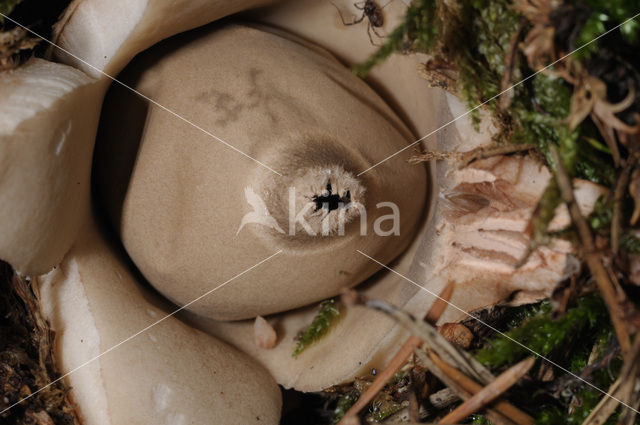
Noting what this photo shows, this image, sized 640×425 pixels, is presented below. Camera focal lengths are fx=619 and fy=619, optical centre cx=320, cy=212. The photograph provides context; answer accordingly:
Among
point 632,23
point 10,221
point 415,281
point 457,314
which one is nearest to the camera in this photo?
point 632,23

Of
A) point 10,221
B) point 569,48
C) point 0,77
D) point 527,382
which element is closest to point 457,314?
point 527,382

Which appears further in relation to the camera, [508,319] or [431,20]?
[508,319]

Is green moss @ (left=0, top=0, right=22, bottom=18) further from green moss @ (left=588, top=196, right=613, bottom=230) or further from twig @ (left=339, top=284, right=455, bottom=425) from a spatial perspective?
green moss @ (left=588, top=196, right=613, bottom=230)

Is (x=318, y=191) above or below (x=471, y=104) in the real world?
below

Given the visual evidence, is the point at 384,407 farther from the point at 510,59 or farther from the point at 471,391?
the point at 510,59

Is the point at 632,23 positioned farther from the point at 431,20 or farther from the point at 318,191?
the point at 318,191

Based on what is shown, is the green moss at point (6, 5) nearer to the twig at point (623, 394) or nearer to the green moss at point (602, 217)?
the green moss at point (602, 217)

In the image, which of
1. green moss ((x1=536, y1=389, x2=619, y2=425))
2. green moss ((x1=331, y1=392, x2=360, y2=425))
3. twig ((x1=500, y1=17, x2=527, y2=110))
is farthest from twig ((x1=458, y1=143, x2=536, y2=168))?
green moss ((x1=331, y1=392, x2=360, y2=425))
